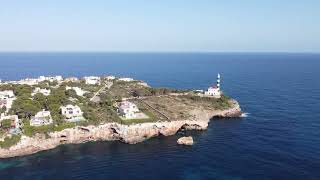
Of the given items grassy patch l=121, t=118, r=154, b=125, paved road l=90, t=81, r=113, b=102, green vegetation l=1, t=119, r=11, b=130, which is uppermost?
paved road l=90, t=81, r=113, b=102

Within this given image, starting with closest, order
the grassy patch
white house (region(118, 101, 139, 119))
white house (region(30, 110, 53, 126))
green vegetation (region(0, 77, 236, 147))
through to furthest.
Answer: white house (region(30, 110, 53, 126)) < green vegetation (region(0, 77, 236, 147)) < the grassy patch < white house (region(118, 101, 139, 119))

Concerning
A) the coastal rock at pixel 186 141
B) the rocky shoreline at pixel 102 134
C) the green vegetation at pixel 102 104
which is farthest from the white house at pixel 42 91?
the coastal rock at pixel 186 141

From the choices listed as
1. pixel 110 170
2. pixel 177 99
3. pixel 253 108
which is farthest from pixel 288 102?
pixel 110 170

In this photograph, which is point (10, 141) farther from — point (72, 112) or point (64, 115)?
point (72, 112)

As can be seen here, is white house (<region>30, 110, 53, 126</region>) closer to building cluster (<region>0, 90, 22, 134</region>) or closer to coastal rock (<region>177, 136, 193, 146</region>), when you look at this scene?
building cluster (<region>0, 90, 22, 134</region>)

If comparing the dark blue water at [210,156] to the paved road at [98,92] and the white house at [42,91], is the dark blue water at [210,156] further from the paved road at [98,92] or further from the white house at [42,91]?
the white house at [42,91]

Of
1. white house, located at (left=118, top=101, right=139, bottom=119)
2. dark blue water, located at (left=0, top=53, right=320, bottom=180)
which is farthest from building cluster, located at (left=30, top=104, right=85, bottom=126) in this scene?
white house, located at (left=118, top=101, right=139, bottom=119)

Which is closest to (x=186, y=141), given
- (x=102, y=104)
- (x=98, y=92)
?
(x=102, y=104)
